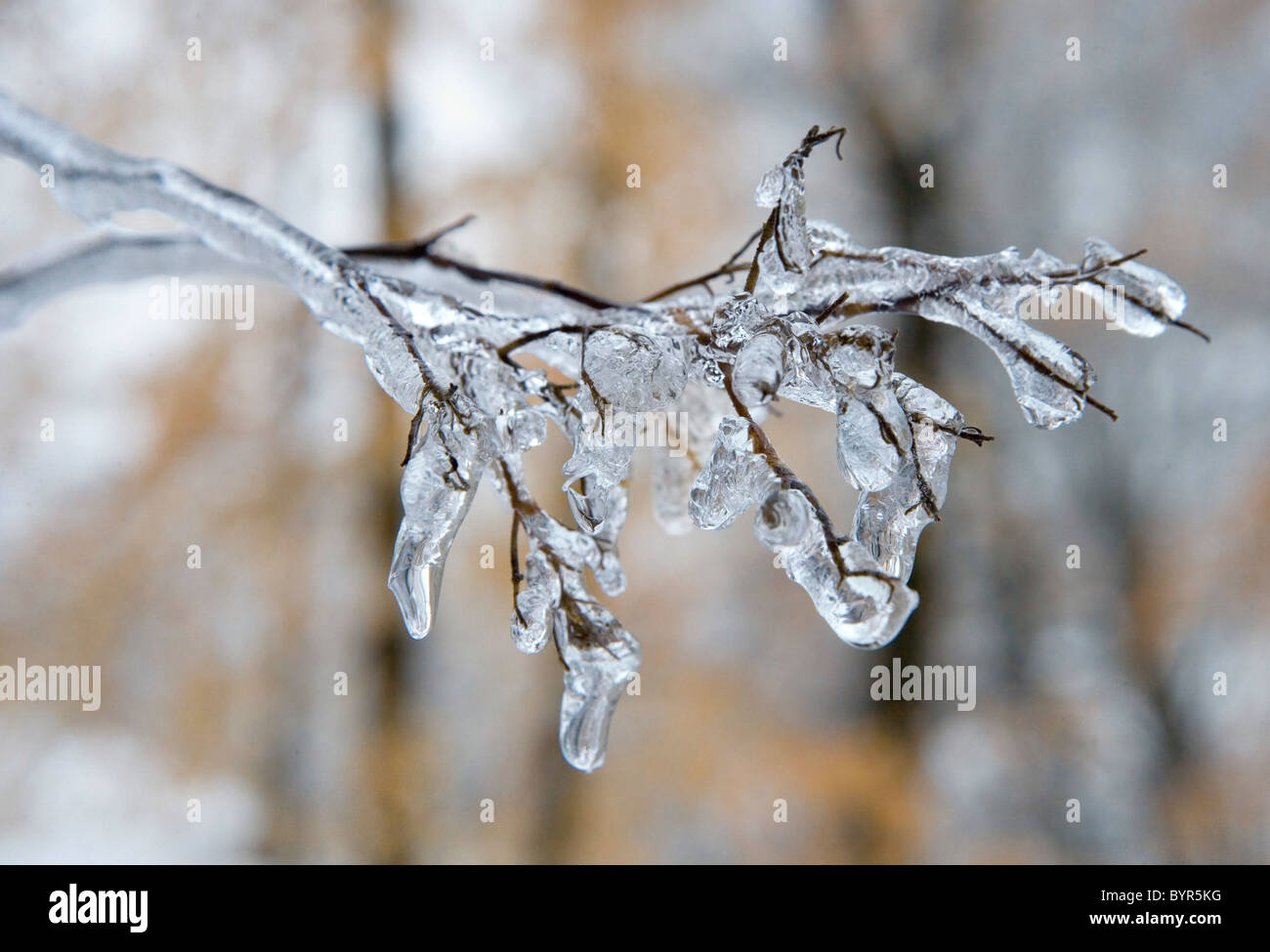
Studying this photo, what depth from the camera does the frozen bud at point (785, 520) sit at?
0.32 metres

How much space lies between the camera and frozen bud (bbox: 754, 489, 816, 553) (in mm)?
317

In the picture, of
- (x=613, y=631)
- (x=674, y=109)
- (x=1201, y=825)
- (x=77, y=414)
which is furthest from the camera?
(x=674, y=109)

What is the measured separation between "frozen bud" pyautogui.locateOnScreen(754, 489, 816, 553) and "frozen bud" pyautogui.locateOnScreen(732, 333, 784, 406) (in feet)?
0.12

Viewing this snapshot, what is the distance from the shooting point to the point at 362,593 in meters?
1.82

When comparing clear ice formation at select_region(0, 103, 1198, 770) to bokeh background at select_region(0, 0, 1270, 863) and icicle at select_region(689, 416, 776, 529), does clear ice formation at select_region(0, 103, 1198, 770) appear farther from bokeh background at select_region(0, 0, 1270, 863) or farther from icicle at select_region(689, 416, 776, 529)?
bokeh background at select_region(0, 0, 1270, 863)

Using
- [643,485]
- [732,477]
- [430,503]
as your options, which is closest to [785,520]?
[732,477]

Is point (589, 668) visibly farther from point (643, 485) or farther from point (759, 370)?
point (643, 485)

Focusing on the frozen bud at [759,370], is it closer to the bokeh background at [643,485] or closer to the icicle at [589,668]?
the icicle at [589,668]

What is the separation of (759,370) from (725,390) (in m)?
0.06

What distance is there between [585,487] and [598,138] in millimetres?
1602

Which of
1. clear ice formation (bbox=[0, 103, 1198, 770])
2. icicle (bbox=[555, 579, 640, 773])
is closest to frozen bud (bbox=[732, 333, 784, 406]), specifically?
clear ice formation (bbox=[0, 103, 1198, 770])

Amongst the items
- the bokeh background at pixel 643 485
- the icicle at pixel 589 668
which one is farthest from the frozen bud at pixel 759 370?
the bokeh background at pixel 643 485
